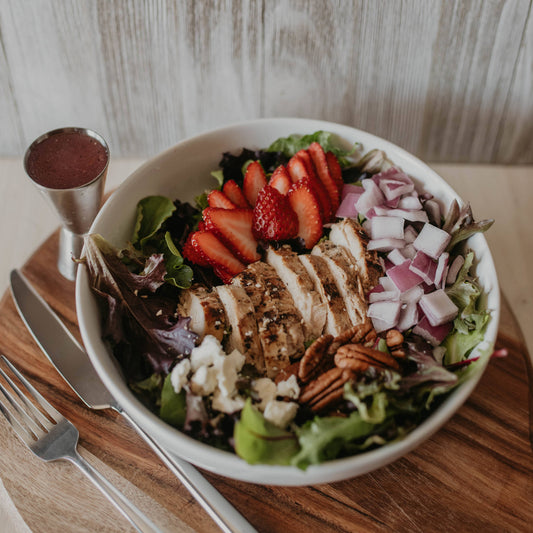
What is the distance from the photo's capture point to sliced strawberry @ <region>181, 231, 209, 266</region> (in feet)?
6.84

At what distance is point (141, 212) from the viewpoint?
2.24 meters

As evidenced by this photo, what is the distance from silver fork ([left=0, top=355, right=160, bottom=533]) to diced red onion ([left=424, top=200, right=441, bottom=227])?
4.36ft

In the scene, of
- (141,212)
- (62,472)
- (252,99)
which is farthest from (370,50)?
(62,472)

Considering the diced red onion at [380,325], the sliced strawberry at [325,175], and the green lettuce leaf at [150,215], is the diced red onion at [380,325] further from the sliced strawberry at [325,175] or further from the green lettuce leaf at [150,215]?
the green lettuce leaf at [150,215]

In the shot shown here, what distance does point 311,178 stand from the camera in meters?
2.25

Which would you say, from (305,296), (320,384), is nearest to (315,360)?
(320,384)

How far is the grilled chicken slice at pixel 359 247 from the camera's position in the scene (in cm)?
202

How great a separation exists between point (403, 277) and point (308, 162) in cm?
58

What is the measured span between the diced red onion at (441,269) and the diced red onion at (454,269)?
0.10 ft

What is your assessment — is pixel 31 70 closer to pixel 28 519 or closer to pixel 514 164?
pixel 28 519

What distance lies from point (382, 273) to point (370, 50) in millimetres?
1078

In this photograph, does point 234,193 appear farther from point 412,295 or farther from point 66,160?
point 412,295

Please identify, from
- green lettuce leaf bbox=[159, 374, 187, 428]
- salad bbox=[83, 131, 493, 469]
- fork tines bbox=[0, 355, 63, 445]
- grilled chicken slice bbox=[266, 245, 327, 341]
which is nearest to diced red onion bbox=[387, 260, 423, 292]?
salad bbox=[83, 131, 493, 469]

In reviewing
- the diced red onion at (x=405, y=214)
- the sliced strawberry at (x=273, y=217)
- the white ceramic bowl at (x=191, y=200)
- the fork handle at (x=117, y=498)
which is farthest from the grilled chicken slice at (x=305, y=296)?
the fork handle at (x=117, y=498)
